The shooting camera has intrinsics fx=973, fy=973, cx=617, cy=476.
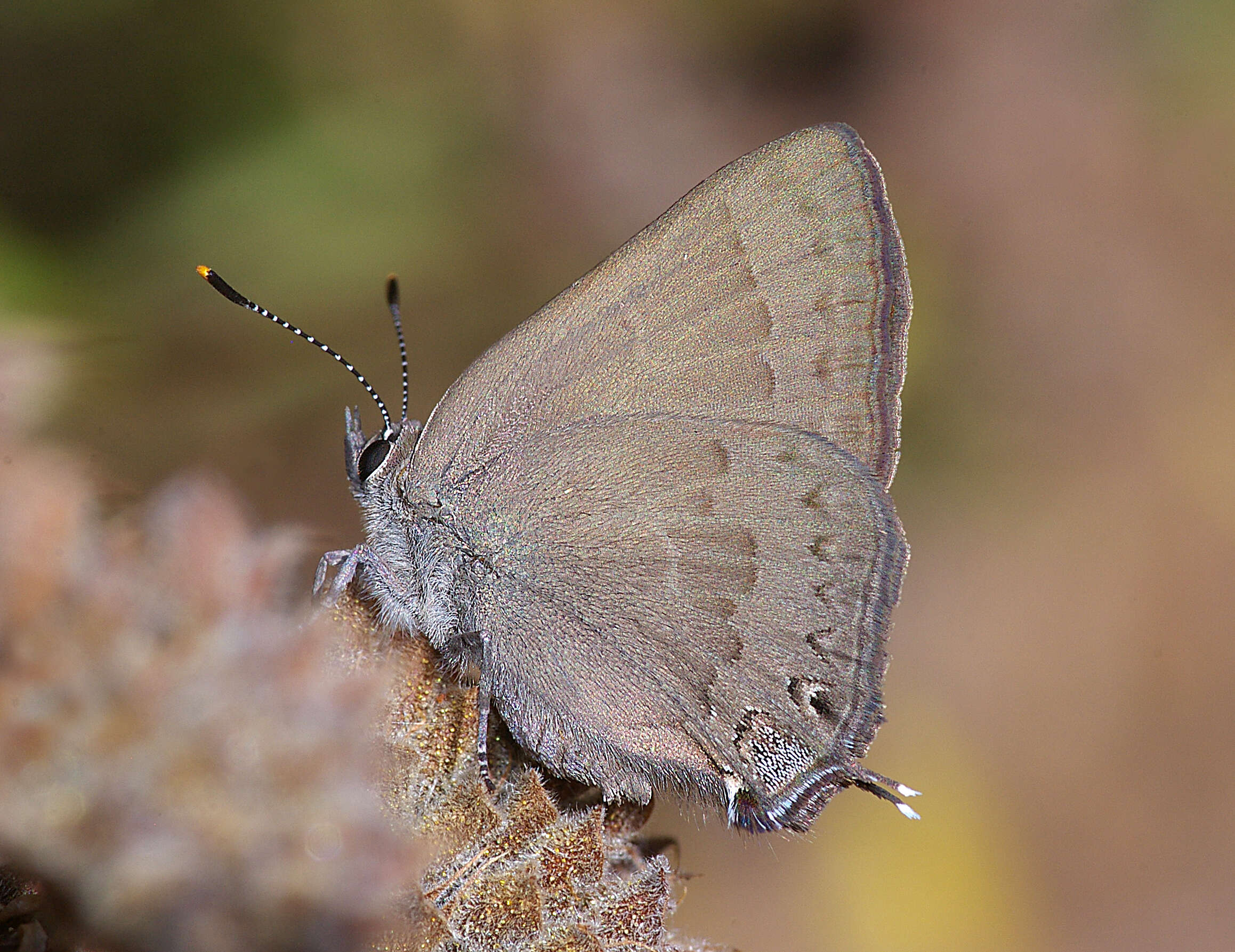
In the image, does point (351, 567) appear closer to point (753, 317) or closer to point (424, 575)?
point (424, 575)

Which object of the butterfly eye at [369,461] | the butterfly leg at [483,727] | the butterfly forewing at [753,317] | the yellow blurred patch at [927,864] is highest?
the butterfly forewing at [753,317]

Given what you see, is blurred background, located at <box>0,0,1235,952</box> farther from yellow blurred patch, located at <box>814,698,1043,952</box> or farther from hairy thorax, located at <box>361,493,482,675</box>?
hairy thorax, located at <box>361,493,482,675</box>

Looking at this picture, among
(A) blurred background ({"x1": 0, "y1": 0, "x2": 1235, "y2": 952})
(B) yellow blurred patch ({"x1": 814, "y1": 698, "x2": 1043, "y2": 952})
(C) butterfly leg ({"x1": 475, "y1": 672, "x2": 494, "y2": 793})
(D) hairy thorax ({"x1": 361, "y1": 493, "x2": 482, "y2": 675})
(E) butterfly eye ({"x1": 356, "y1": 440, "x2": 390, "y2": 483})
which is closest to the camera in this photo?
(C) butterfly leg ({"x1": 475, "y1": 672, "x2": 494, "y2": 793})

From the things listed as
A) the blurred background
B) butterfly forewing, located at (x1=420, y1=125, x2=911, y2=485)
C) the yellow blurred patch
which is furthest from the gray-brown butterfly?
the yellow blurred patch

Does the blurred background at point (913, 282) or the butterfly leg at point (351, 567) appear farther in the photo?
the blurred background at point (913, 282)

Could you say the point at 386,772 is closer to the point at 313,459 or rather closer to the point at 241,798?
the point at 241,798

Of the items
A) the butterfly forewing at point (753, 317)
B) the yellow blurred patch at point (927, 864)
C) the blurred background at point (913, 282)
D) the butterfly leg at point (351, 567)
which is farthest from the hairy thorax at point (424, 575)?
the yellow blurred patch at point (927, 864)

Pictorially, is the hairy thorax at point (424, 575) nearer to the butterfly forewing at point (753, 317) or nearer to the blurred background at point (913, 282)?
the blurred background at point (913, 282)
